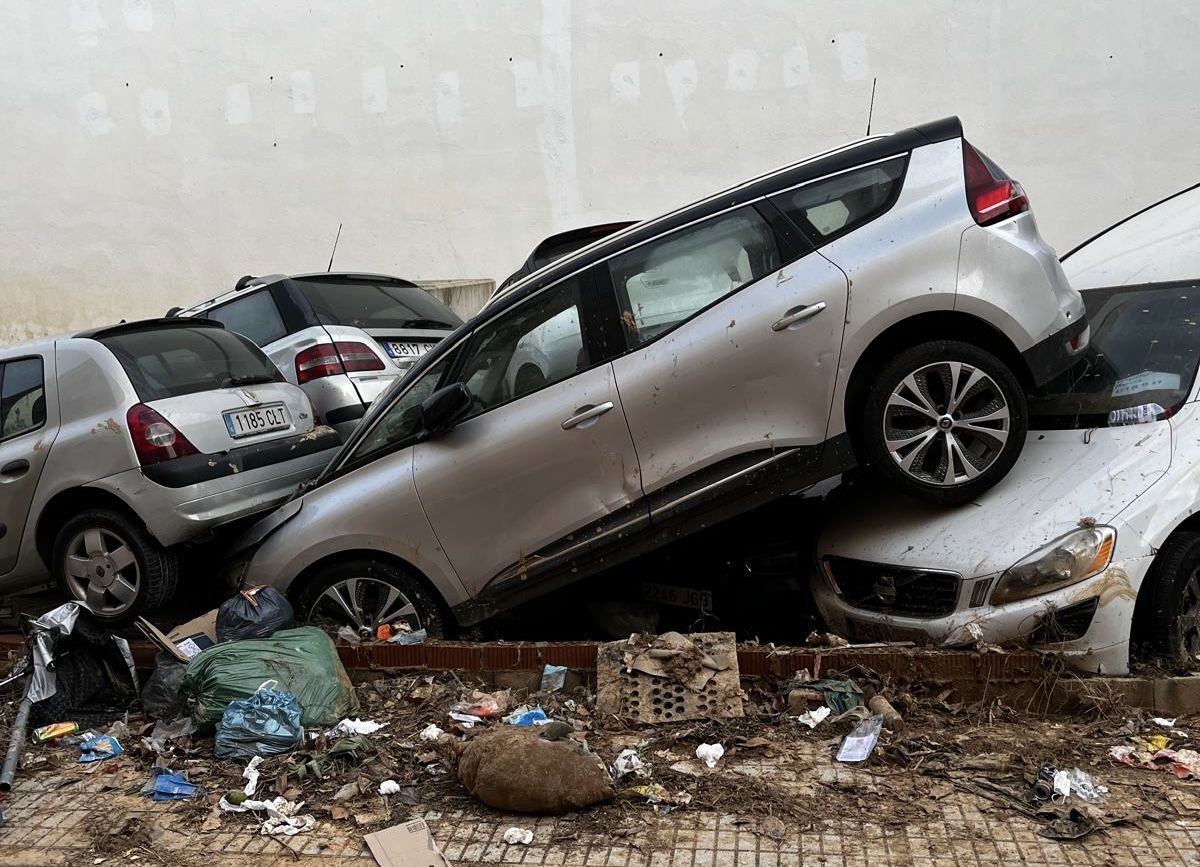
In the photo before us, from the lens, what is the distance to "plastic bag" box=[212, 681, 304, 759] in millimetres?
4379

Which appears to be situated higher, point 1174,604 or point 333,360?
point 333,360

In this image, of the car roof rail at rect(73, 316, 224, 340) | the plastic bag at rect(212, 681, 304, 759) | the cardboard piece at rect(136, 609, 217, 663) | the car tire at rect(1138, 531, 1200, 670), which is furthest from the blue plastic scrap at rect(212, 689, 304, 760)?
the car tire at rect(1138, 531, 1200, 670)

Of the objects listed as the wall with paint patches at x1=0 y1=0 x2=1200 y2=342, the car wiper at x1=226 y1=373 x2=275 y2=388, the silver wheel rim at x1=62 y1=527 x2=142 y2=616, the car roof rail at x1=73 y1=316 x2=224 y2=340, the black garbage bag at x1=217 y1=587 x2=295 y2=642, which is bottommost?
the black garbage bag at x1=217 y1=587 x2=295 y2=642

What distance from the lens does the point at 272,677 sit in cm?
463

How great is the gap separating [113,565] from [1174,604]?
195 inches

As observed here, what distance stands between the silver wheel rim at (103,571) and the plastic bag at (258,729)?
1466 millimetres

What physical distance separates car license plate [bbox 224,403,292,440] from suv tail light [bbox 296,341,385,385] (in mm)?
1033

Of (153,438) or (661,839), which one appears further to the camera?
(153,438)

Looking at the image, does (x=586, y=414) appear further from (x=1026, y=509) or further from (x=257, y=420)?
(x=257, y=420)

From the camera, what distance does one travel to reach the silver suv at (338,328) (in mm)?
7238

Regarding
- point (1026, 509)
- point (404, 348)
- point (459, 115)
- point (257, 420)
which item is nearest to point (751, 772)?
point (1026, 509)

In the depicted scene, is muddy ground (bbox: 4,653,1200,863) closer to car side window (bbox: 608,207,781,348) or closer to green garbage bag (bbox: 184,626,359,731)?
green garbage bag (bbox: 184,626,359,731)

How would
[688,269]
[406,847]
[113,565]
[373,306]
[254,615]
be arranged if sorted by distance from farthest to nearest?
[373,306]
[113,565]
[254,615]
[688,269]
[406,847]

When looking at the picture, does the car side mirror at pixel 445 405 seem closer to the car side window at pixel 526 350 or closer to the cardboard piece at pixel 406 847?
the car side window at pixel 526 350
